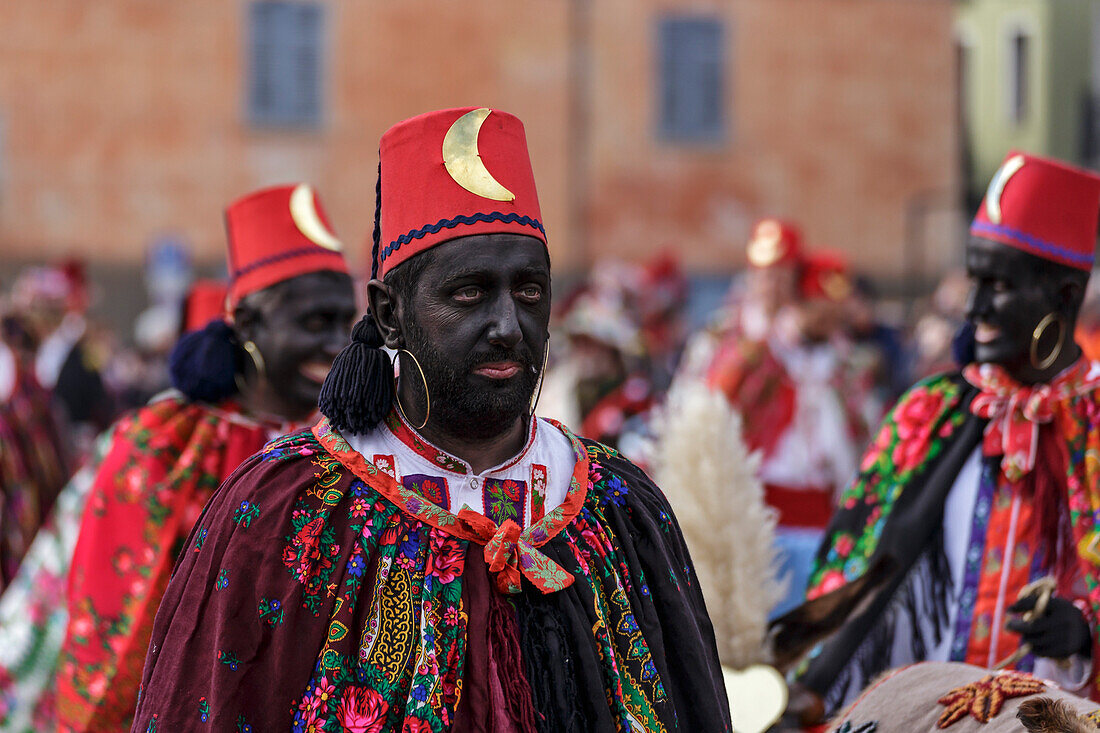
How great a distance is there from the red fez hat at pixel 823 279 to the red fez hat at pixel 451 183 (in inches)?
240

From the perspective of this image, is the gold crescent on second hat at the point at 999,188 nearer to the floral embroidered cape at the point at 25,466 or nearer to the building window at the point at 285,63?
the floral embroidered cape at the point at 25,466

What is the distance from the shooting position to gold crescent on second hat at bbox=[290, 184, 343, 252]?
4484 millimetres

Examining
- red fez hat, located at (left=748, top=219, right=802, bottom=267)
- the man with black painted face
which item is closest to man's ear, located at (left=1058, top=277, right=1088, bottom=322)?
the man with black painted face

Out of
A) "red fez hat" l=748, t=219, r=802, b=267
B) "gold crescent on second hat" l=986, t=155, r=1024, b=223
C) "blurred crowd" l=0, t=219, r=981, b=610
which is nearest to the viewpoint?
"gold crescent on second hat" l=986, t=155, r=1024, b=223

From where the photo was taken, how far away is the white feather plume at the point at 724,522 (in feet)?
11.9

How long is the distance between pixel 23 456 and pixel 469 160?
5391mm

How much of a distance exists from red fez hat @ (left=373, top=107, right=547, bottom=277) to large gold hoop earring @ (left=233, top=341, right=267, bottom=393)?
5.62 ft

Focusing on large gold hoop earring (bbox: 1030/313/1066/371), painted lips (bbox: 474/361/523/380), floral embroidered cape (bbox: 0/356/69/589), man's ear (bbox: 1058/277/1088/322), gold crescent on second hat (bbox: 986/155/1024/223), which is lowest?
floral embroidered cape (bbox: 0/356/69/589)

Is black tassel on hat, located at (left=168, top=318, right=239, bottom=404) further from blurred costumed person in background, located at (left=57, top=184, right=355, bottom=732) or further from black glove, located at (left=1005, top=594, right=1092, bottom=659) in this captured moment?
black glove, located at (left=1005, top=594, right=1092, bottom=659)

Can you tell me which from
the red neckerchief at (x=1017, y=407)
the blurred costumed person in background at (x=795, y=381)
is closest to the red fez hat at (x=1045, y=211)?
the red neckerchief at (x=1017, y=407)

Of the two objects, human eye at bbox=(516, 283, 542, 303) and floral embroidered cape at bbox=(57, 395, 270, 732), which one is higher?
human eye at bbox=(516, 283, 542, 303)

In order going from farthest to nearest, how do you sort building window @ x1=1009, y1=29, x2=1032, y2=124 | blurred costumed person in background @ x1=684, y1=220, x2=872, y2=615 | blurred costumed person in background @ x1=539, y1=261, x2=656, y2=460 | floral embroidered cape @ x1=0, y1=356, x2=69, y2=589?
1. building window @ x1=1009, y1=29, x2=1032, y2=124
2. blurred costumed person in background @ x1=539, y1=261, x2=656, y2=460
3. blurred costumed person in background @ x1=684, y1=220, x2=872, y2=615
4. floral embroidered cape @ x1=0, y1=356, x2=69, y2=589

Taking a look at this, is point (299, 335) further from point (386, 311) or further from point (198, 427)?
point (386, 311)

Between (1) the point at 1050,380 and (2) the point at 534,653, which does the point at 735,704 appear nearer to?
(2) the point at 534,653
